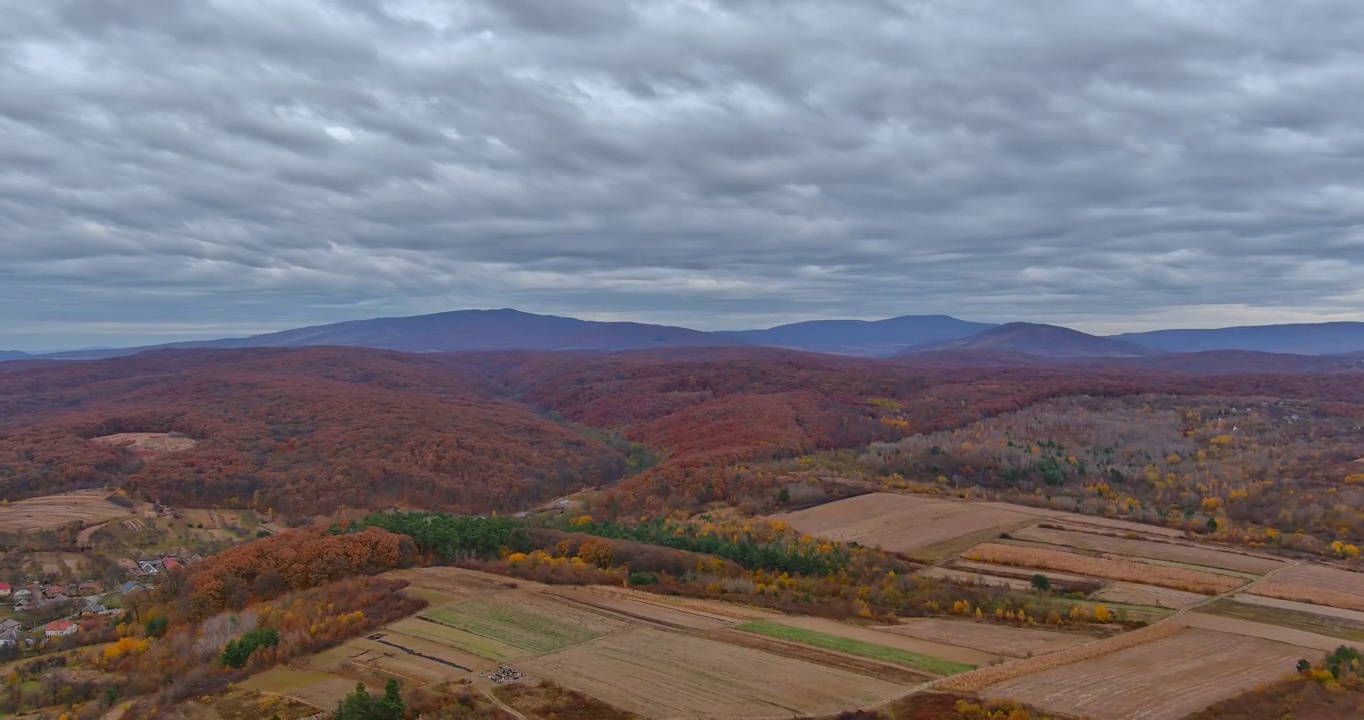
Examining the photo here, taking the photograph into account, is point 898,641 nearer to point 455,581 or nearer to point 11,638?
point 455,581

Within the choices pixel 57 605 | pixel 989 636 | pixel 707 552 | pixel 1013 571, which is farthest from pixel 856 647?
pixel 57 605

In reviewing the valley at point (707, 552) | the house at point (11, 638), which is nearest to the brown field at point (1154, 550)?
the valley at point (707, 552)

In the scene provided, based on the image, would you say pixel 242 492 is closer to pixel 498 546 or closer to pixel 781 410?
pixel 498 546

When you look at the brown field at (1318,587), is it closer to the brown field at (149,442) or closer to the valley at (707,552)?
the valley at (707,552)

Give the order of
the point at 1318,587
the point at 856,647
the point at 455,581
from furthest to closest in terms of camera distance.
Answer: the point at 1318,587 → the point at 455,581 → the point at 856,647

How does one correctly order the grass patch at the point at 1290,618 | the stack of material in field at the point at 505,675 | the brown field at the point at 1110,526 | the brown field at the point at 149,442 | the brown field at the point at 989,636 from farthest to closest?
1. the brown field at the point at 149,442
2. the brown field at the point at 1110,526
3. the grass patch at the point at 1290,618
4. the brown field at the point at 989,636
5. the stack of material in field at the point at 505,675

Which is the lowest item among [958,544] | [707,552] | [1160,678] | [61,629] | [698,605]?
[61,629]
